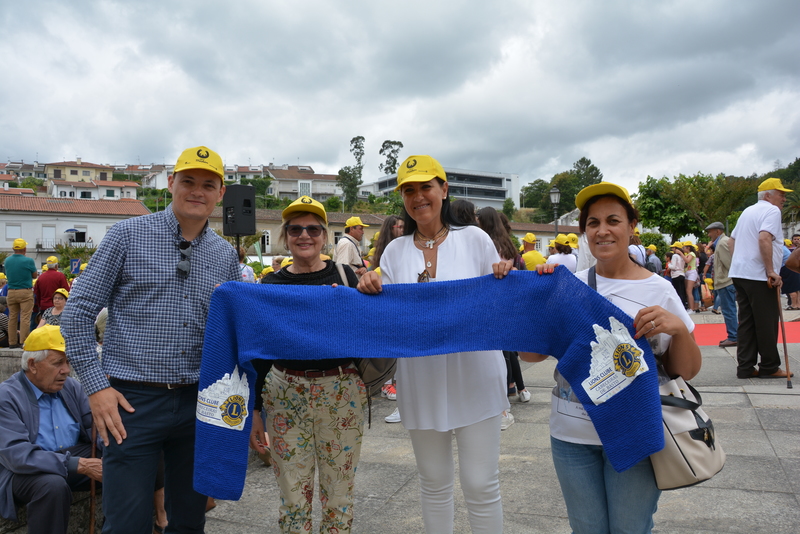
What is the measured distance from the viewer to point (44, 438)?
3.14 meters

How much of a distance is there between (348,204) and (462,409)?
87516mm

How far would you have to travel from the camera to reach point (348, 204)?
8888 cm

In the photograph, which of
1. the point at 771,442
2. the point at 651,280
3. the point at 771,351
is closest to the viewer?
the point at 651,280

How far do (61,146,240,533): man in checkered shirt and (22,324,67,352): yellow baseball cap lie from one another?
3.72ft

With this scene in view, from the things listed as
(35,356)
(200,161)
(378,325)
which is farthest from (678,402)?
(35,356)

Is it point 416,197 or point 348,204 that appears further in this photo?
point 348,204

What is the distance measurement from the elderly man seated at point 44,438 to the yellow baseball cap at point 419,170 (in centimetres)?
221

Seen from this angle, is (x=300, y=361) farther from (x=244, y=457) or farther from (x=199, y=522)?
(x=199, y=522)

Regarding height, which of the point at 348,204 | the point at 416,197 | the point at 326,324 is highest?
the point at 348,204

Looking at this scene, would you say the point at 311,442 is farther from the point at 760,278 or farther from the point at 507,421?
the point at 760,278

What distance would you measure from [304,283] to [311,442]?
76cm

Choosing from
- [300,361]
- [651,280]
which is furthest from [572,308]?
[300,361]

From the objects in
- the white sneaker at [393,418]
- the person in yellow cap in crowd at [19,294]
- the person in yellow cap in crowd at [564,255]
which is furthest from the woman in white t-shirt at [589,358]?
the person in yellow cap in crowd at [19,294]

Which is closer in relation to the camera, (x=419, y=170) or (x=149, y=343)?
(x=149, y=343)
